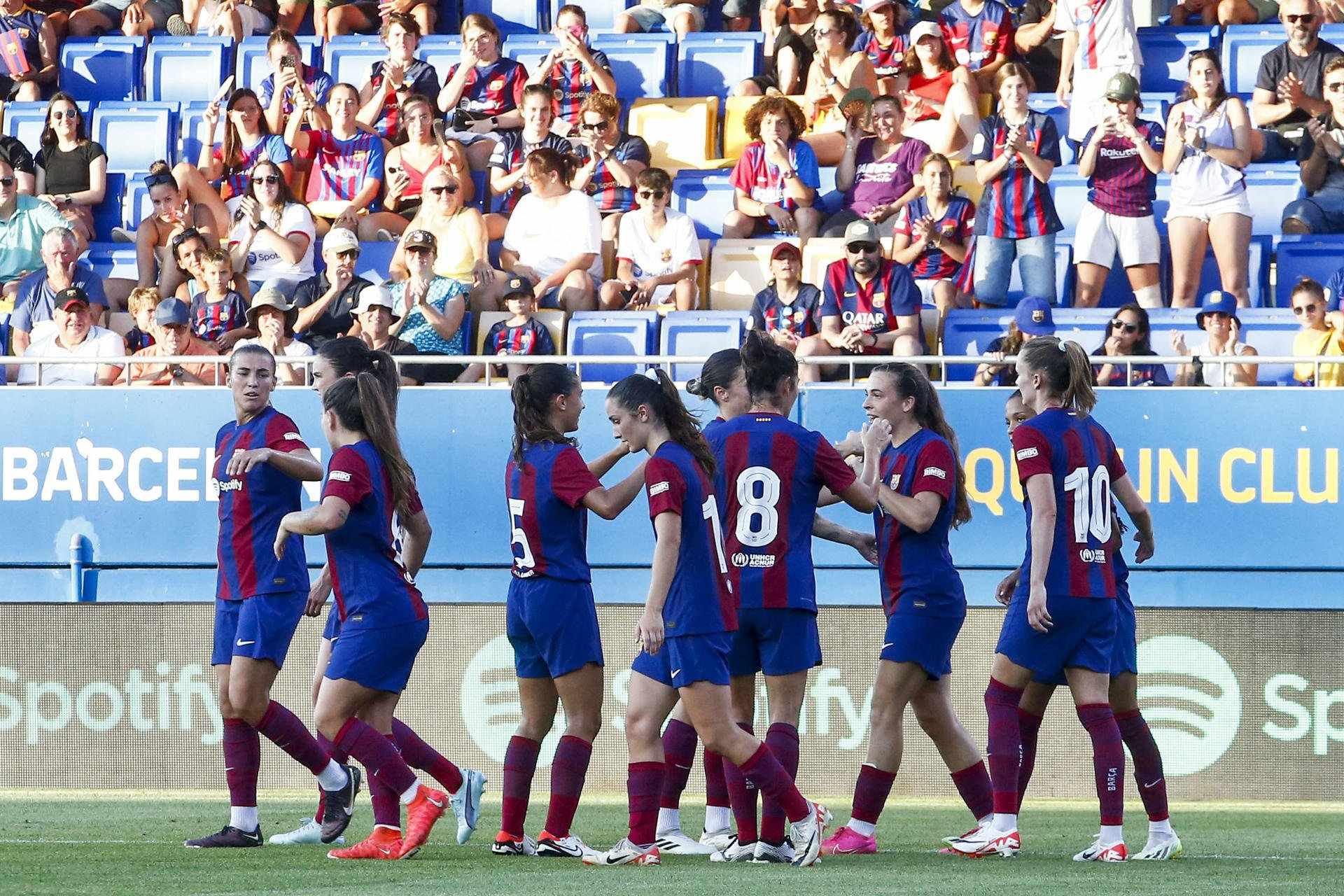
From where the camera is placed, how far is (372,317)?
471 inches

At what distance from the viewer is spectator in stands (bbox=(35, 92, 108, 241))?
1456 centimetres

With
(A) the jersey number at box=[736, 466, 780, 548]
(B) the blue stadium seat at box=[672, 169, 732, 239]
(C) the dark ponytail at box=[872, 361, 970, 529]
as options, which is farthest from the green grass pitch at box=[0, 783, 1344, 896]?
(B) the blue stadium seat at box=[672, 169, 732, 239]

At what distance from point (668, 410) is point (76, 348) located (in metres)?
7.08

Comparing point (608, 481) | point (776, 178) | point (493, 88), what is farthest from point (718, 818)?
point (493, 88)

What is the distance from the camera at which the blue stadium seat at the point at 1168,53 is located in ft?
47.8

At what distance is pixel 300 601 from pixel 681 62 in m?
8.94

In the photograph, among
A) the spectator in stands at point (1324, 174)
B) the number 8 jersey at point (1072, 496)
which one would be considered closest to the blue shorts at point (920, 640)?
the number 8 jersey at point (1072, 496)

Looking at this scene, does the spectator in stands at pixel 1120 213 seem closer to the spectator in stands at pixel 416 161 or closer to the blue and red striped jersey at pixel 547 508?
the spectator in stands at pixel 416 161

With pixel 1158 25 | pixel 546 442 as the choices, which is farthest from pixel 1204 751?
pixel 1158 25

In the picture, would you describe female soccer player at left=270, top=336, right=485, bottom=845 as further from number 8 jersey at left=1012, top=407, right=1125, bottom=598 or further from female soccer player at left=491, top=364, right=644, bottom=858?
number 8 jersey at left=1012, top=407, right=1125, bottom=598

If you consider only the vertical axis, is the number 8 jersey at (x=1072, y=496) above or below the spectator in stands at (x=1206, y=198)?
below

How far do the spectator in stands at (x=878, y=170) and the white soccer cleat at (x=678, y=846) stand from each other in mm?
6752

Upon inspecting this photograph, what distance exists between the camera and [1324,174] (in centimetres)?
1302

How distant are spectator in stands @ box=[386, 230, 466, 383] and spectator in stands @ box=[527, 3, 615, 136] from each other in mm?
2398
